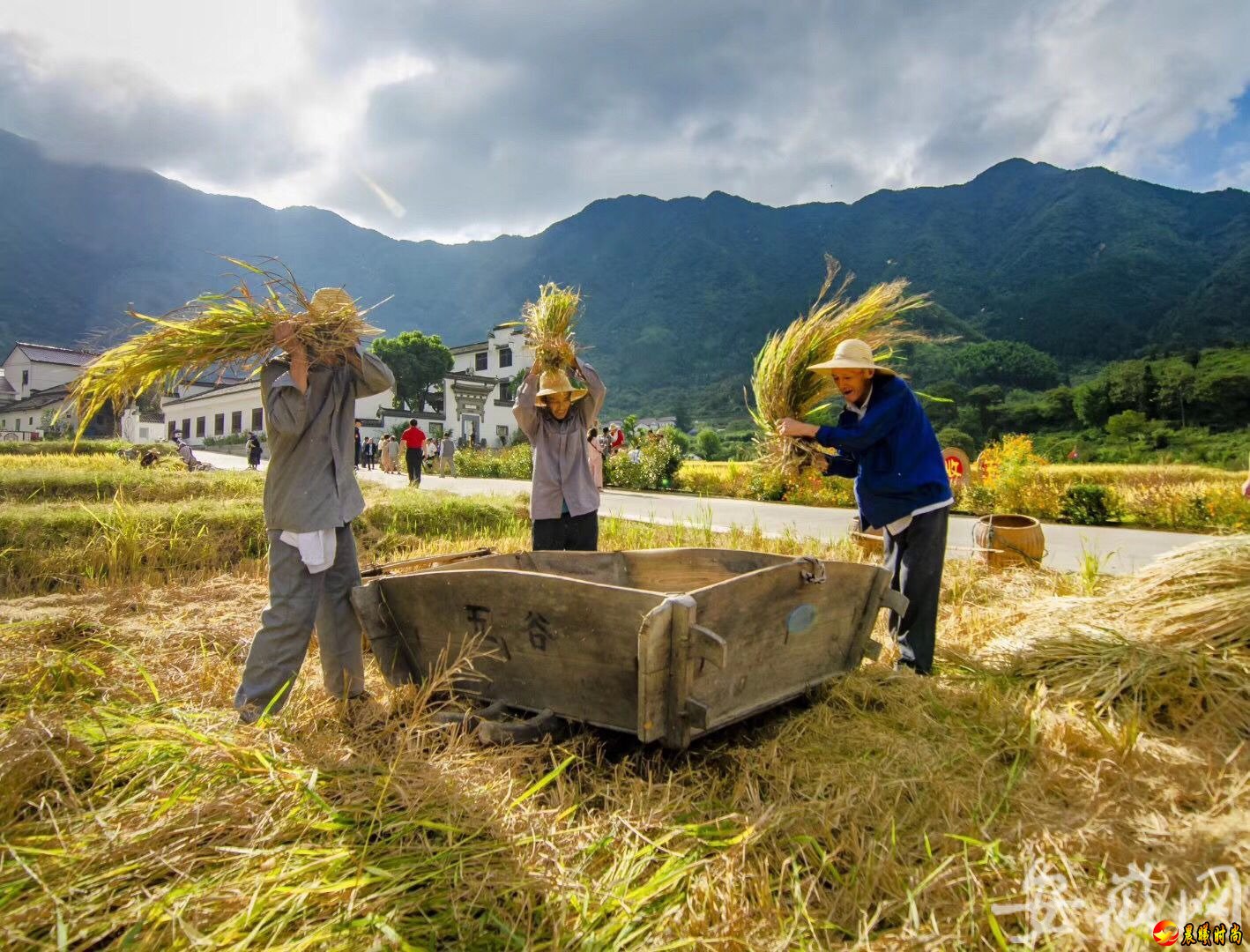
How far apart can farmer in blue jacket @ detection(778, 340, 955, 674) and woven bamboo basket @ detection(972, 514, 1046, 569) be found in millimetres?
2588

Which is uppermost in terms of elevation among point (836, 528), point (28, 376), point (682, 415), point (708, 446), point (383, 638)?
point (28, 376)

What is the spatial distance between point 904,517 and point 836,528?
6.69 meters

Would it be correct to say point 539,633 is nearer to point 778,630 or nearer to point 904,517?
point 778,630

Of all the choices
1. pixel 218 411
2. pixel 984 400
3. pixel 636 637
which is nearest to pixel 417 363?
pixel 218 411

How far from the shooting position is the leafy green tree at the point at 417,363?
51.8 m

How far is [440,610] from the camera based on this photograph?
2672mm

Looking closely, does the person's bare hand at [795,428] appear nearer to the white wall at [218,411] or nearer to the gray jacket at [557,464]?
the gray jacket at [557,464]

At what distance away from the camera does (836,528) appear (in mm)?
9734

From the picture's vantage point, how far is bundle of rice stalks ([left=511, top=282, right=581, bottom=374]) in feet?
13.4

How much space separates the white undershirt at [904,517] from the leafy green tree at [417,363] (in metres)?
50.8

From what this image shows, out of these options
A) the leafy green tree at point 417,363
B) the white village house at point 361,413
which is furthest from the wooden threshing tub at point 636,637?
the leafy green tree at point 417,363

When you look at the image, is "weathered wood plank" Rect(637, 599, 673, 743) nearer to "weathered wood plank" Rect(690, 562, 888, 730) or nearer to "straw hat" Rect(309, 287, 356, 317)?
"weathered wood plank" Rect(690, 562, 888, 730)

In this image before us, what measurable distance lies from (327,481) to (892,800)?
2281 millimetres

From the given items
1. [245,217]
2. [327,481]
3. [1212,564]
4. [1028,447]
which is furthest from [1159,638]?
[245,217]
